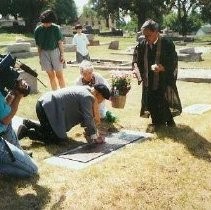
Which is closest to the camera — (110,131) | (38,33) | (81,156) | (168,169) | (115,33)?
(168,169)

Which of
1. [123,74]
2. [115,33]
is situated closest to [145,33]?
[123,74]

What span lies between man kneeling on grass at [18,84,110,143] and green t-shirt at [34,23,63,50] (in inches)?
130

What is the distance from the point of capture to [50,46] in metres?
10.1

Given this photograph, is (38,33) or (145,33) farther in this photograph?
(38,33)

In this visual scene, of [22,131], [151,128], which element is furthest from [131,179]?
[151,128]

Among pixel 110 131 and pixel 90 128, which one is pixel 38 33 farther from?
pixel 90 128

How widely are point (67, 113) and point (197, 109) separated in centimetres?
329

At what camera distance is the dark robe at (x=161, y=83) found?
25.1ft

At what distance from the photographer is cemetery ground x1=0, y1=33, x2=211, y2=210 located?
4883 millimetres

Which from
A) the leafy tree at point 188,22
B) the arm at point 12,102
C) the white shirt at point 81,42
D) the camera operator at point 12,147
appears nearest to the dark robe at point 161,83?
the camera operator at point 12,147

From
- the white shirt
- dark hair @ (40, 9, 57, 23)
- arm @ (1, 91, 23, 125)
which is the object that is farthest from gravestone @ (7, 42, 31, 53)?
arm @ (1, 91, 23, 125)

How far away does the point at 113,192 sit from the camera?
201 inches

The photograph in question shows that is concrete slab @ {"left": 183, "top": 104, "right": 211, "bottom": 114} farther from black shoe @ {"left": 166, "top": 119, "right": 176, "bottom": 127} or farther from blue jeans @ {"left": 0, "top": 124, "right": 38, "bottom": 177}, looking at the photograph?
blue jeans @ {"left": 0, "top": 124, "right": 38, "bottom": 177}

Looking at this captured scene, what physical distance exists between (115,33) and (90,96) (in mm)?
49002
